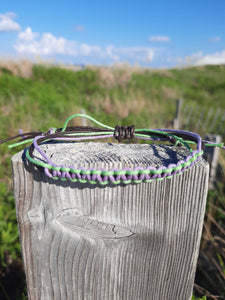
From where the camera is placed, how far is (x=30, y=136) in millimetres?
918

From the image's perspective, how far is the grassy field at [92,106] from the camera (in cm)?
216

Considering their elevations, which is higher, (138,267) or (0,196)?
(138,267)

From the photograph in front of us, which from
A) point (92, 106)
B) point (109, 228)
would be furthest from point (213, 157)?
point (92, 106)

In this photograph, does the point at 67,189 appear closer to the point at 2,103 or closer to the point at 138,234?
the point at 138,234

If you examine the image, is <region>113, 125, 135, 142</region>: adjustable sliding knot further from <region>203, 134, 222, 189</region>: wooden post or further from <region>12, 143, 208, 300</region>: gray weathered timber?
<region>203, 134, 222, 189</region>: wooden post

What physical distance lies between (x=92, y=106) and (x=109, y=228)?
566 centimetres

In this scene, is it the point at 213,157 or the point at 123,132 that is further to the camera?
the point at 213,157

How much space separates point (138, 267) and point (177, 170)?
400 millimetres

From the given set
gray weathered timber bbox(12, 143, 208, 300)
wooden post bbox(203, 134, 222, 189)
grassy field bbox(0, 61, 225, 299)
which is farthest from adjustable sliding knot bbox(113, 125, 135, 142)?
wooden post bbox(203, 134, 222, 189)

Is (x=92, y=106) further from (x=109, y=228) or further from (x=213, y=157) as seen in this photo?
(x=109, y=228)

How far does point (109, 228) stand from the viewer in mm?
776

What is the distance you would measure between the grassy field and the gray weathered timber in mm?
899

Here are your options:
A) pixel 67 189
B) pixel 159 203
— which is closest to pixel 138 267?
pixel 159 203

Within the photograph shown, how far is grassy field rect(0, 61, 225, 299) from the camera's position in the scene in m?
2.16
